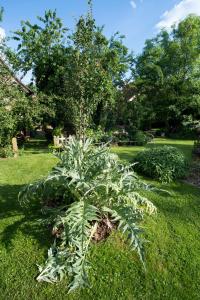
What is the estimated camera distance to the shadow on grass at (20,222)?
4.00 m

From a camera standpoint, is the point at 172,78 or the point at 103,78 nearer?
the point at 103,78

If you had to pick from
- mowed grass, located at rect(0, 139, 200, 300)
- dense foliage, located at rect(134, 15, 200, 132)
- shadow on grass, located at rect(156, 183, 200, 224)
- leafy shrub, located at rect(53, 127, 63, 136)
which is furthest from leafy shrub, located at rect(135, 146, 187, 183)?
dense foliage, located at rect(134, 15, 200, 132)

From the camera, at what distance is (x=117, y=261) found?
12.0 ft

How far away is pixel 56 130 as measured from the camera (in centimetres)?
1543

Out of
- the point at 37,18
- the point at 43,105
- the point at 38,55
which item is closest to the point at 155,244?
the point at 43,105

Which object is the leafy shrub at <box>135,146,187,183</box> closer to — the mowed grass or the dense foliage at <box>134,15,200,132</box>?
the mowed grass

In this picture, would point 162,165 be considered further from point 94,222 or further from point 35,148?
point 35,148

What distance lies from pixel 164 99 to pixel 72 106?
14.4m

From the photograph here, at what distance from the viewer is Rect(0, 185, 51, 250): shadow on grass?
400cm

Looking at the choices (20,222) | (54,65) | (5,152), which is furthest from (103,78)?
(20,222)

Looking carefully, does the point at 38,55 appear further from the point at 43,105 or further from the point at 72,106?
the point at 72,106

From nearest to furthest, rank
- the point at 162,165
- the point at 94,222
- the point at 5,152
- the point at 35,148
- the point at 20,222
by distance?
the point at 94,222
the point at 20,222
the point at 162,165
the point at 5,152
the point at 35,148

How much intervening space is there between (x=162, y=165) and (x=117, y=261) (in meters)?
3.56

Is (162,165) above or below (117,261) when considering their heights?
above
